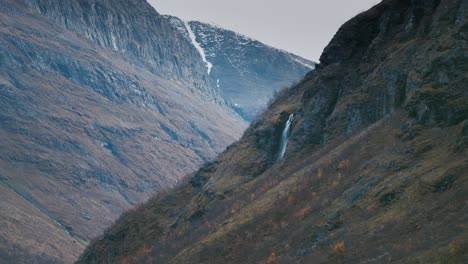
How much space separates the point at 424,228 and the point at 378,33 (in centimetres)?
3893

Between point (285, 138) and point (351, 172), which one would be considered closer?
point (351, 172)

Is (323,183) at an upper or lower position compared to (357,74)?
lower

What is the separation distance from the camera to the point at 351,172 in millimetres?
43156

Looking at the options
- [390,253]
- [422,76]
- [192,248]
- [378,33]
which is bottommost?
[390,253]

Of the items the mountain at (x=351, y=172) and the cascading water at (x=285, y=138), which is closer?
the mountain at (x=351, y=172)

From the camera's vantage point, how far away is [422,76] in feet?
153

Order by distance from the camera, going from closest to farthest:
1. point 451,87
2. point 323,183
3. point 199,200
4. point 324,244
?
point 324,244 → point 451,87 → point 323,183 → point 199,200

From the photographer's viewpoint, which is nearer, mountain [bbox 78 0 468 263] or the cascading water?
mountain [bbox 78 0 468 263]

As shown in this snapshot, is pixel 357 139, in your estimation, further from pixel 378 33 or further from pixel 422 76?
pixel 378 33

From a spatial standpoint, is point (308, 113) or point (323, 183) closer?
point (323, 183)

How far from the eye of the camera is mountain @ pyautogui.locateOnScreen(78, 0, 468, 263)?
31.7m

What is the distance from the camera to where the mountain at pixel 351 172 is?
31672 mm

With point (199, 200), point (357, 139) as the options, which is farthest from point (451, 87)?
point (199, 200)

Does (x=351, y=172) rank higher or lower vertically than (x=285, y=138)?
lower
